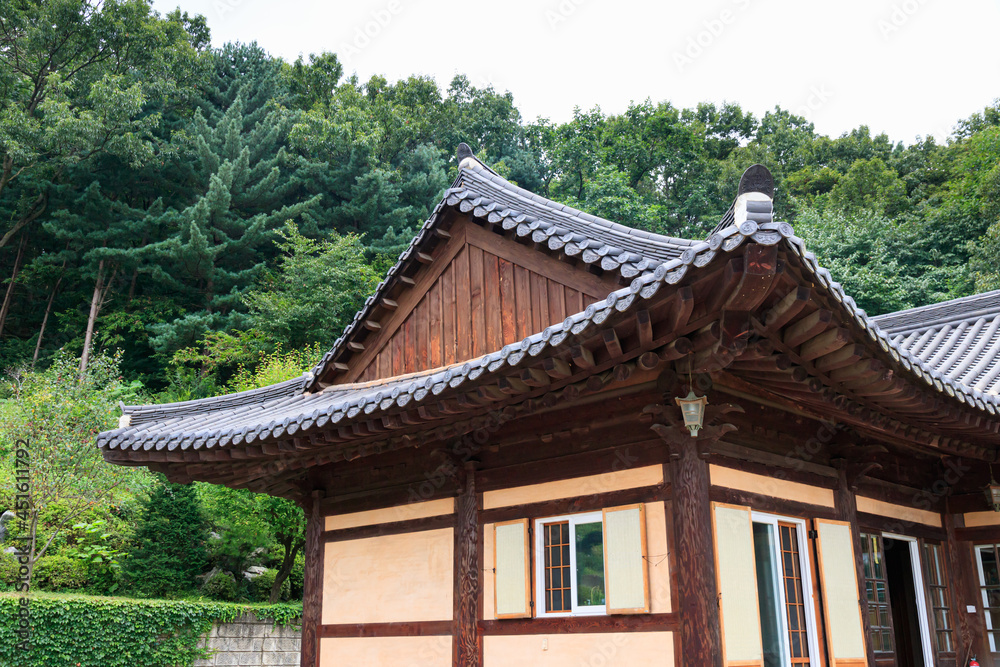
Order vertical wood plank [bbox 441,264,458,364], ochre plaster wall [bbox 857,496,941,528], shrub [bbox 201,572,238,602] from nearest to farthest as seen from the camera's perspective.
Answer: ochre plaster wall [bbox 857,496,941,528], vertical wood plank [bbox 441,264,458,364], shrub [bbox 201,572,238,602]

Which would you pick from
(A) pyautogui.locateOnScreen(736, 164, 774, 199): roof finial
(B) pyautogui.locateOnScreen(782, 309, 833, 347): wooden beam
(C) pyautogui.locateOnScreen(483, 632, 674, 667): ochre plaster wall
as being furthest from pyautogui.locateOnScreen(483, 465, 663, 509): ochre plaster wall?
(A) pyautogui.locateOnScreen(736, 164, 774, 199): roof finial

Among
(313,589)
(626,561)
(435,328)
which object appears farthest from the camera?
(435,328)

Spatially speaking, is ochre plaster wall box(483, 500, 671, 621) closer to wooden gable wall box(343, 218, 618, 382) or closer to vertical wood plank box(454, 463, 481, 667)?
vertical wood plank box(454, 463, 481, 667)

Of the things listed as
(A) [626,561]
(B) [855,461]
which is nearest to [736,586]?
(A) [626,561]

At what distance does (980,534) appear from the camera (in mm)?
8828

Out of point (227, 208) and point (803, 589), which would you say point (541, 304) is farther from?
point (227, 208)

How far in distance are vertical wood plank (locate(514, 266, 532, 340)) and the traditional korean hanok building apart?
A: 2 cm

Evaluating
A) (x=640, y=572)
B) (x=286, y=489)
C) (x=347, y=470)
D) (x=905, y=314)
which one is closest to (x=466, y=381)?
(x=640, y=572)

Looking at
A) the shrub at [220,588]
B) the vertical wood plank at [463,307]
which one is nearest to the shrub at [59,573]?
the shrub at [220,588]

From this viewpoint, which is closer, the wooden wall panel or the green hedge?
the wooden wall panel

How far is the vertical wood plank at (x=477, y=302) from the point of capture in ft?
28.3

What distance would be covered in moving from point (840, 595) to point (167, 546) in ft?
49.6

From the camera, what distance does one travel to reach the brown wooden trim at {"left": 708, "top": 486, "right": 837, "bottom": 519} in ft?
20.1

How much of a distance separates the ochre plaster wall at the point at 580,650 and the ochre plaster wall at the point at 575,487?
1141mm
